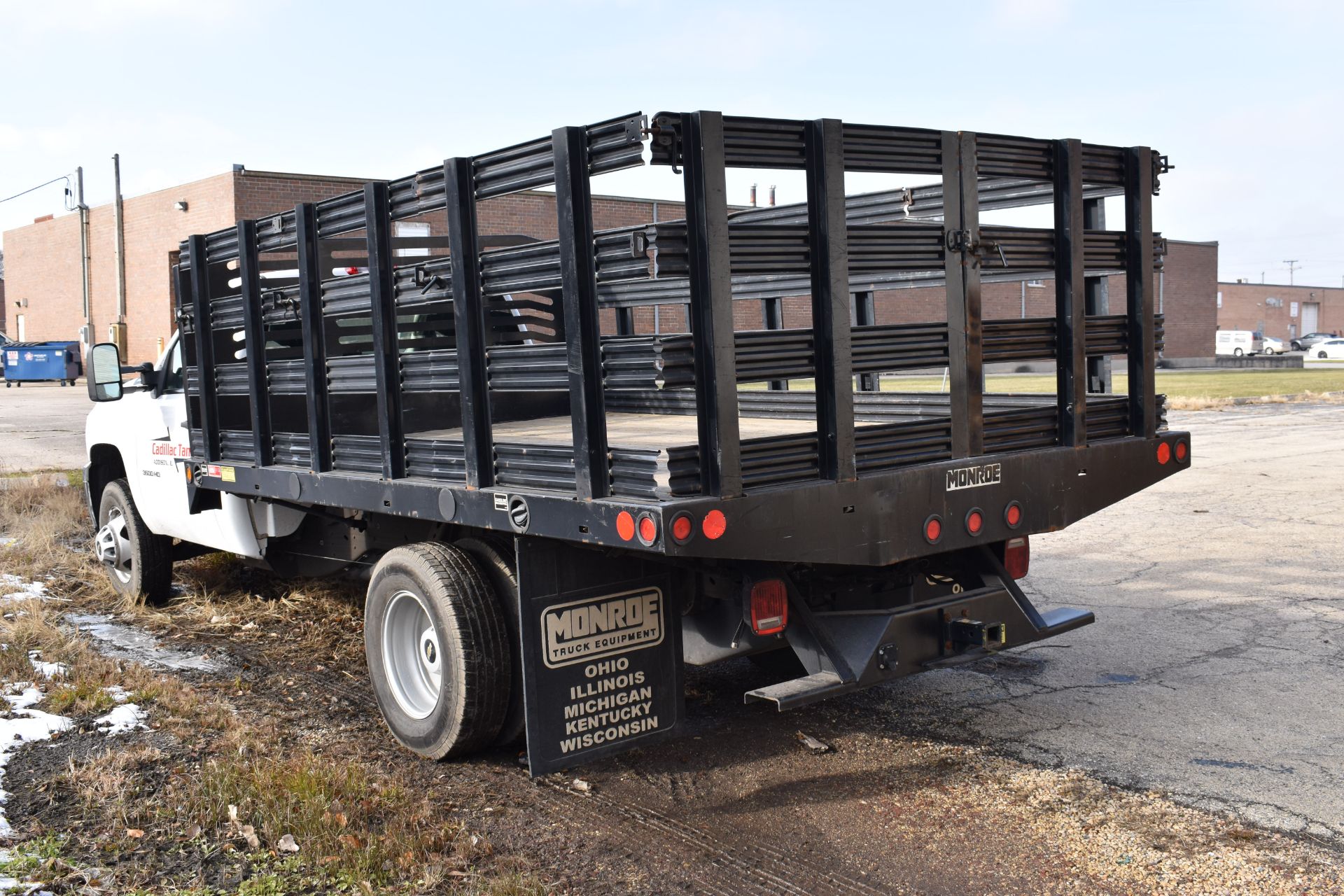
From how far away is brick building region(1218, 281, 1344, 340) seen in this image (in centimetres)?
9144

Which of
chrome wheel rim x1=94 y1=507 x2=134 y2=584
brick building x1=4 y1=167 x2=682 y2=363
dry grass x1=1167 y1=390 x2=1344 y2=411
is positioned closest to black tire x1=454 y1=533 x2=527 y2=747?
chrome wheel rim x1=94 y1=507 x2=134 y2=584

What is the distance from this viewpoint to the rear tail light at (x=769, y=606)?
4.14 m

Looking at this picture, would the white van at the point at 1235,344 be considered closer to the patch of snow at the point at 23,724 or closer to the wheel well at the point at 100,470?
the wheel well at the point at 100,470

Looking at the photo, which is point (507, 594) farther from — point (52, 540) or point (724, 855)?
point (52, 540)

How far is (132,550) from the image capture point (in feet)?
24.5

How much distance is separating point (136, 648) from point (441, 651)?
10.1 feet

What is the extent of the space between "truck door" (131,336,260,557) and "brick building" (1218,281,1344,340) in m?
92.0

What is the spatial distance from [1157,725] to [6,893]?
14.2 feet

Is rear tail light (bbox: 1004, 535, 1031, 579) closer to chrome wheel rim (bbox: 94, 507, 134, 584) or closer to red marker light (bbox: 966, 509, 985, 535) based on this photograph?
red marker light (bbox: 966, 509, 985, 535)

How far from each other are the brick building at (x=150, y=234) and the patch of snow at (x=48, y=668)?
56.8ft

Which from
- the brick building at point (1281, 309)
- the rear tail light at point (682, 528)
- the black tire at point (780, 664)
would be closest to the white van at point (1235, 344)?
the brick building at point (1281, 309)

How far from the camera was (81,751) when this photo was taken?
15.5ft

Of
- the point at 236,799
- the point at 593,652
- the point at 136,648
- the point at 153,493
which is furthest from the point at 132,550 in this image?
the point at 593,652

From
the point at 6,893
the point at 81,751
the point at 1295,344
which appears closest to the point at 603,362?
the point at 6,893
